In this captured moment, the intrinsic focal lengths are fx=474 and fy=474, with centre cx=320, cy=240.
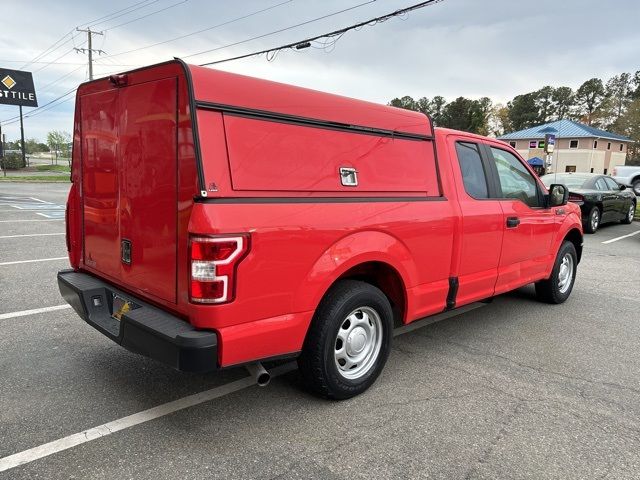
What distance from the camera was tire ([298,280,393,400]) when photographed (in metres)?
2.98

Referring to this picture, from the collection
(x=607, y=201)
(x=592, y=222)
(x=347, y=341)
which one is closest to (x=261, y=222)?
(x=347, y=341)

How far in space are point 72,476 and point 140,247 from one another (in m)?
1.30

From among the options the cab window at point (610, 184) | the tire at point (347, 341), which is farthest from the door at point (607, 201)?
the tire at point (347, 341)

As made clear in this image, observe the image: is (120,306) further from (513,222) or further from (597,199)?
(597,199)

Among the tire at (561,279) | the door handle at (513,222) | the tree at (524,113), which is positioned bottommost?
the tire at (561,279)

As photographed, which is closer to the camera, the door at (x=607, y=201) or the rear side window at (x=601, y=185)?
the door at (x=607, y=201)

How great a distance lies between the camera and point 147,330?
8.62 ft

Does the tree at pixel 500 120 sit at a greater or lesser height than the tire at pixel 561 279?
greater

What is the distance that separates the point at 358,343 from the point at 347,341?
0.12 meters

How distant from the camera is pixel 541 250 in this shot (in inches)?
202

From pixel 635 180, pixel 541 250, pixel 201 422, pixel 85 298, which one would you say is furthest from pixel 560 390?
pixel 635 180

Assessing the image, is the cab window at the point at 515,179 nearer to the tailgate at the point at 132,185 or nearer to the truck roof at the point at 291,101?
the truck roof at the point at 291,101

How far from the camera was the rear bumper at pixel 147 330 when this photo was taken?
2.45m

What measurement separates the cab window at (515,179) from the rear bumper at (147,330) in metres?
3.24
